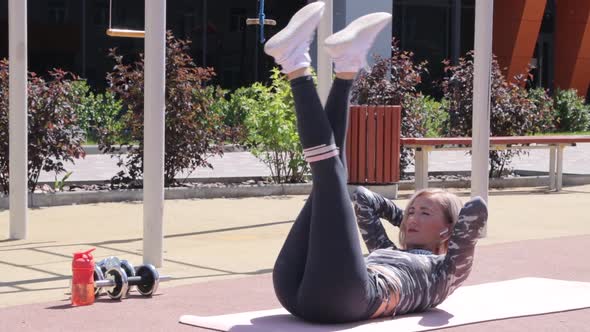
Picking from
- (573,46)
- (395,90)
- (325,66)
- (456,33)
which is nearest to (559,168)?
(395,90)

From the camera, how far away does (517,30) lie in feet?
109

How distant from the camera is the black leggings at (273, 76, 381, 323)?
5.79m

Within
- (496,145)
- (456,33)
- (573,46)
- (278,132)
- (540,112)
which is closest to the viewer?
(278,132)

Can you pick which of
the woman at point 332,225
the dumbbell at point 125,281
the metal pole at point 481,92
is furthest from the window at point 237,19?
the woman at point 332,225

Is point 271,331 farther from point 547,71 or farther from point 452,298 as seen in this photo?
point 547,71

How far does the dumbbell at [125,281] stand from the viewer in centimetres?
706

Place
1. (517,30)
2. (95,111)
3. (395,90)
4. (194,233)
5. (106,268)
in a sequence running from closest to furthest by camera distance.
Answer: (106,268) < (194,233) < (395,90) < (95,111) < (517,30)

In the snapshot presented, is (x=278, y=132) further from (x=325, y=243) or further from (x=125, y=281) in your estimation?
(x=325, y=243)

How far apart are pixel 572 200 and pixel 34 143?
6792 mm

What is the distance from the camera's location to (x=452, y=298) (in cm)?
712

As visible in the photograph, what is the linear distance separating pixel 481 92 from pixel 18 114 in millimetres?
4205

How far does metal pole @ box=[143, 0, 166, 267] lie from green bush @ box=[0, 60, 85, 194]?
189 inches

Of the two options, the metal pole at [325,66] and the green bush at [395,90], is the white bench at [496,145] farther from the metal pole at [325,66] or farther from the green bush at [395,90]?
the metal pole at [325,66]

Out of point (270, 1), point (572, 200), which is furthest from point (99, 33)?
point (572, 200)
